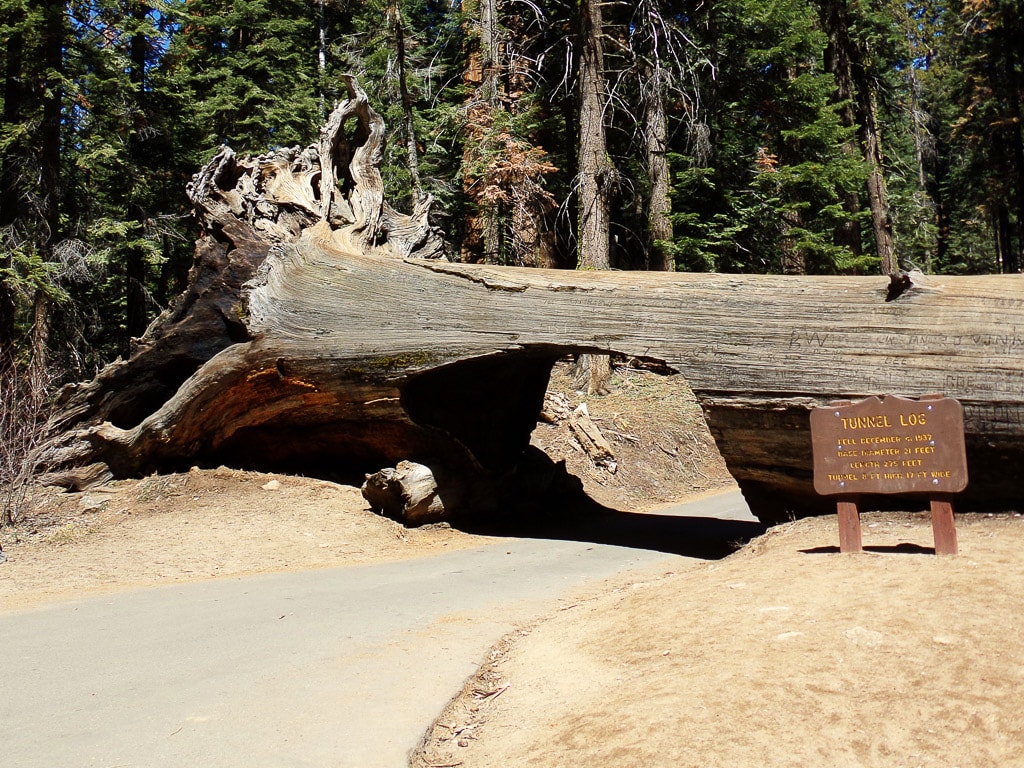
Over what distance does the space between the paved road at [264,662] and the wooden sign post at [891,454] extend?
2569 millimetres

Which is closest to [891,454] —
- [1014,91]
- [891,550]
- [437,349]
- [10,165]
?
[891,550]

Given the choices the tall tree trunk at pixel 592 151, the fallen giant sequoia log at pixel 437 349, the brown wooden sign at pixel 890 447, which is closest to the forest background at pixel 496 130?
the tall tree trunk at pixel 592 151

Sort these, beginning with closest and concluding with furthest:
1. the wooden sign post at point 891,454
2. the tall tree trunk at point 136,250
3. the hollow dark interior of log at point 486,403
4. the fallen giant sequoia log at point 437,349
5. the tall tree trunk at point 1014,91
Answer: the wooden sign post at point 891,454
the fallen giant sequoia log at point 437,349
the hollow dark interior of log at point 486,403
the tall tree trunk at point 136,250
the tall tree trunk at point 1014,91

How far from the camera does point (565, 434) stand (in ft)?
51.0

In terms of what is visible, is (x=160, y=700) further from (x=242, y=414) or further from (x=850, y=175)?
(x=850, y=175)

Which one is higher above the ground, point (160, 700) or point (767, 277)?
point (767, 277)

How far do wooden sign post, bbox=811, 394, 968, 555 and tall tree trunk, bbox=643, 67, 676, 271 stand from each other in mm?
12507

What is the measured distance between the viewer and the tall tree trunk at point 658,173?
1908cm

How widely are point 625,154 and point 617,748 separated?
22.4 meters

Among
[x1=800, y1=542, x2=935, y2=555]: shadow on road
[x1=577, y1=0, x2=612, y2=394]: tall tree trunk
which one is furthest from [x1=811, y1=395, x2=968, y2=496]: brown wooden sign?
[x1=577, y1=0, x2=612, y2=394]: tall tree trunk

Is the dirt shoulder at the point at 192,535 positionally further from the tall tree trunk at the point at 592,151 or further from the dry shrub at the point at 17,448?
the tall tree trunk at the point at 592,151

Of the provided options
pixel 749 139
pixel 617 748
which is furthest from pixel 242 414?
pixel 749 139

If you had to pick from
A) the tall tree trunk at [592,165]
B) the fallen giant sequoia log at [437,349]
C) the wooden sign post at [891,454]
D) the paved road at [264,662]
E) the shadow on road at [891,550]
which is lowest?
the paved road at [264,662]

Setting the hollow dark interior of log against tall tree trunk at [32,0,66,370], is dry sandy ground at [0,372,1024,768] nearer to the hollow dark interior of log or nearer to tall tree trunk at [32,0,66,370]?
the hollow dark interior of log
